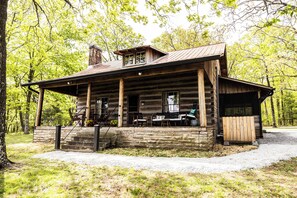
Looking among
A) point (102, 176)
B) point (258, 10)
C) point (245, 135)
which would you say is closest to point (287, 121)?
point (245, 135)

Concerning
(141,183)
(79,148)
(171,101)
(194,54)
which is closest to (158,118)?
(171,101)

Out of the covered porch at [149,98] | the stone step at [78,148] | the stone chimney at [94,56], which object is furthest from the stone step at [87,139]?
the stone chimney at [94,56]

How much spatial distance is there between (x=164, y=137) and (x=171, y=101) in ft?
13.1

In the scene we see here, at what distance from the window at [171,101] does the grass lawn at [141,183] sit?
6.98 m

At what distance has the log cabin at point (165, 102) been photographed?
8.07 meters

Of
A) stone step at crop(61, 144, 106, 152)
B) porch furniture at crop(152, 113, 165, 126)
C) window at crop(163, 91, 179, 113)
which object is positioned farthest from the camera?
window at crop(163, 91, 179, 113)

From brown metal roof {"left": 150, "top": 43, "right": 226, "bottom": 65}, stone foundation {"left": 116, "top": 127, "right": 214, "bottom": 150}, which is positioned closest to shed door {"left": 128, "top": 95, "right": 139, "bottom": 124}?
brown metal roof {"left": 150, "top": 43, "right": 226, "bottom": 65}

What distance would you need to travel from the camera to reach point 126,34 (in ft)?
24.0

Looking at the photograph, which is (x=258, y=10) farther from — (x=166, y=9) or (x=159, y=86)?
(x=159, y=86)

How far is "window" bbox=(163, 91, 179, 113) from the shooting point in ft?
38.1

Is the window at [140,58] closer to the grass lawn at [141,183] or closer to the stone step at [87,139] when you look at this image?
the stone step at [87,139]

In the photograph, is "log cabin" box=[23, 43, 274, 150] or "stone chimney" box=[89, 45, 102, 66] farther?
"stone chimney" box=[89, 45, 102, 66]

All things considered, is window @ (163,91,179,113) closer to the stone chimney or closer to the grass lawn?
the grass lawn

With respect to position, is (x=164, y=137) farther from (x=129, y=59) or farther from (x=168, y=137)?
(x=129, y=59)
